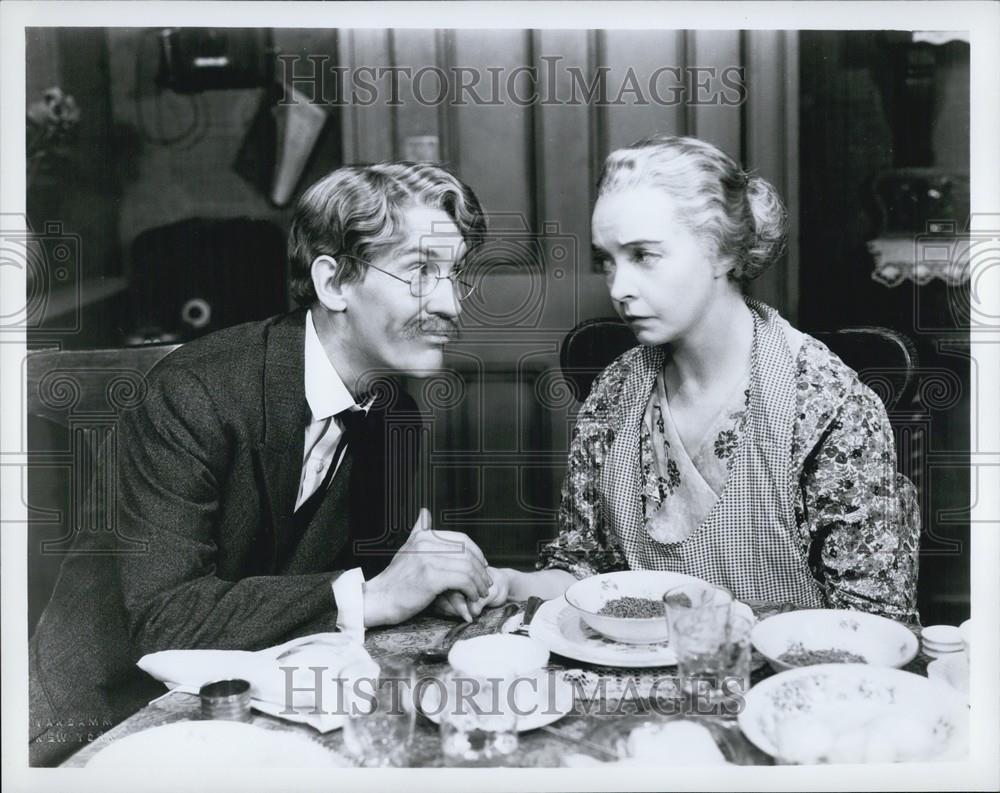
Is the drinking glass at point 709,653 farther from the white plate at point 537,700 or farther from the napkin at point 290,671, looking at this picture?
the napkin at point 290,671

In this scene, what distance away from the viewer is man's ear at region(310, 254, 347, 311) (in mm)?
1812

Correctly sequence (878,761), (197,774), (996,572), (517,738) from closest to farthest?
(517,738), (878,761), (197,774), (996,572)

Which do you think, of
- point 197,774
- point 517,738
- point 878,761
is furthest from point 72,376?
point 878,761

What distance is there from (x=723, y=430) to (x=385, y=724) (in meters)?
0.83

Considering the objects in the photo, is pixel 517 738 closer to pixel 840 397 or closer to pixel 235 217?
pixel 840 397

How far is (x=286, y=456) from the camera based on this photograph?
5.87 feet

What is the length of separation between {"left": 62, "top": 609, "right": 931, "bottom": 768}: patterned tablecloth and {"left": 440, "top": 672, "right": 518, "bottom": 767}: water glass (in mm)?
33

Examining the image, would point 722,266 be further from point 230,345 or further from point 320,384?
point 230,345

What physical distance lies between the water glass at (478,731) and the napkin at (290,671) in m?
0.16

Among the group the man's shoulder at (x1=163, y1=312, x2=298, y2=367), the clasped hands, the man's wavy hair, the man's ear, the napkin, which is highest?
the man's wavy hair

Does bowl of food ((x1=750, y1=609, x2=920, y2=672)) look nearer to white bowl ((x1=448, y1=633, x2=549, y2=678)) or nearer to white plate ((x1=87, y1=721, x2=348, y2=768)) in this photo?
white bowl ((x1=448, y1=633, x2=549, y2=678))

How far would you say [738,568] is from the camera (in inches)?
69.7

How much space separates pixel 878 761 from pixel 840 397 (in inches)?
24.6

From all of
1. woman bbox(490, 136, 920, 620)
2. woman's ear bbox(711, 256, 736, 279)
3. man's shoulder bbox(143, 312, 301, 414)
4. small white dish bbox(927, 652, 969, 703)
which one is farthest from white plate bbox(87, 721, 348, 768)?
woman's ear bbox(711, 256, 736, 279)
